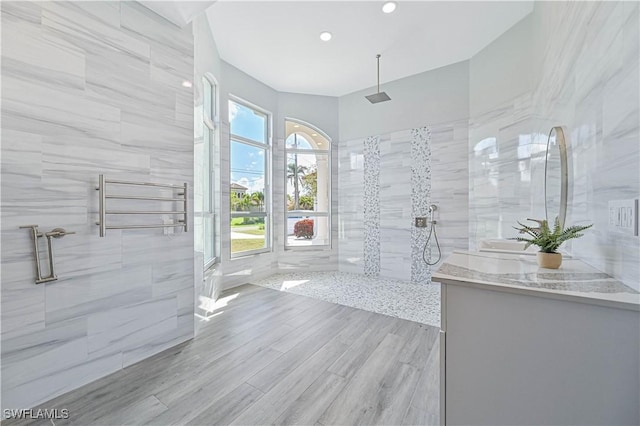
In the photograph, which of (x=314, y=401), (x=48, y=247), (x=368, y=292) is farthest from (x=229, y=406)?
(x=368, y=292)

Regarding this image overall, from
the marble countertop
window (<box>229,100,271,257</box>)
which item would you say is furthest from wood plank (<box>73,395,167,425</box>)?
window (<box>229,100,271,257</box>)

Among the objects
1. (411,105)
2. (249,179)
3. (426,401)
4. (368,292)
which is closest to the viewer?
(426,401)

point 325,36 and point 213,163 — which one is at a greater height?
point 325,36

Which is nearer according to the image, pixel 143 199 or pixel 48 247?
pixel 48 247

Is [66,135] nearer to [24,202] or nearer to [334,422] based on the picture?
[24,202]

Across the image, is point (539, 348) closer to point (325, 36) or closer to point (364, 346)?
point (364, 346)

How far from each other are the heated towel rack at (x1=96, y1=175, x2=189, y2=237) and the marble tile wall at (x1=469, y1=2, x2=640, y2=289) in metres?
2.61

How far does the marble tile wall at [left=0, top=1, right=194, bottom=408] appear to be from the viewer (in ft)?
4.93

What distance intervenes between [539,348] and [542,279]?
0.94ft

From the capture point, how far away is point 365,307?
309 centimetres

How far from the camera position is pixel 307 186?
4891mm

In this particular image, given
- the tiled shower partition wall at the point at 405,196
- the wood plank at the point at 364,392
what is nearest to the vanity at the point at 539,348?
the wood plank at the point at 364,392

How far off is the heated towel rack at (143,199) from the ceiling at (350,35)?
6.48 ft

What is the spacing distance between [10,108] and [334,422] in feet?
8.08
